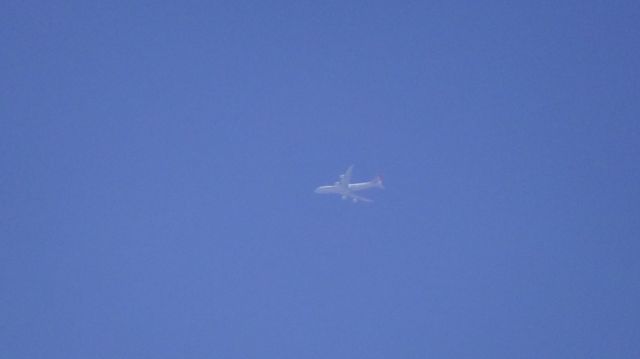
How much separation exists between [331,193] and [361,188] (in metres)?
1.52

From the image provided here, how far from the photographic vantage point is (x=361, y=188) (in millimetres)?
30234

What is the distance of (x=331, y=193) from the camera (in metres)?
30.0
